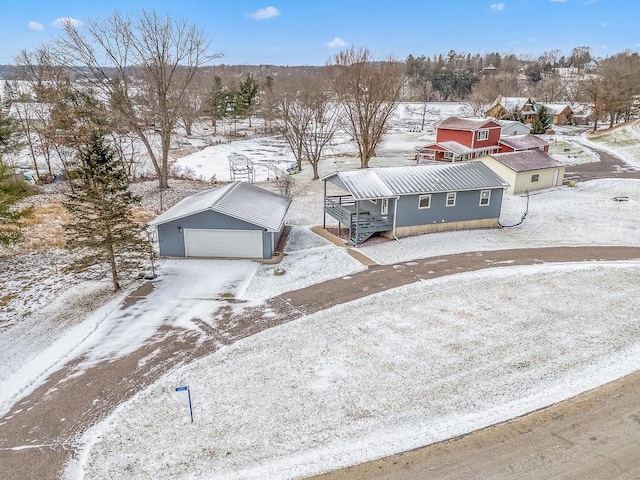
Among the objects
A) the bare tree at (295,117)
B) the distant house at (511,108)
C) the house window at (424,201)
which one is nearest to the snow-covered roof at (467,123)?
the bare tree at (295,117)

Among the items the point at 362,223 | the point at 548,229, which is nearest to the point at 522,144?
the point at 548,229

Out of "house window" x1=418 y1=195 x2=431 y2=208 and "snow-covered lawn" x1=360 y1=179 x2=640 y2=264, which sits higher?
"house window" x1=418 y1=195 x2=431 y2=208

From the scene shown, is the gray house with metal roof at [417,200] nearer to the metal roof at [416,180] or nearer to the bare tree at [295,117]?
the metal roof at [416,180]

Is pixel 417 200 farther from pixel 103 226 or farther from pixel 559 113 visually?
pixel 559 113

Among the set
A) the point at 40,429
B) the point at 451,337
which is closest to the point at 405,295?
the point at 451,337

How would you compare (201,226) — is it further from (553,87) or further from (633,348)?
(553,87)

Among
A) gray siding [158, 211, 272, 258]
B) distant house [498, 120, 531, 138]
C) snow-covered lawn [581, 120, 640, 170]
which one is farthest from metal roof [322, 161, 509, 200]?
distant house [498, 120, 531, 138]

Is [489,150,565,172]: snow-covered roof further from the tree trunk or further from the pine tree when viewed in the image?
the tree trunk
